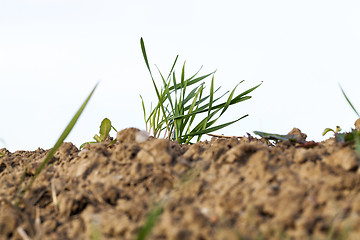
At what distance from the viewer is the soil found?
1156 millimetres

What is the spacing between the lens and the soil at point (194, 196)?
116 centimetres

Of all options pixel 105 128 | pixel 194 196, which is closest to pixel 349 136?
pixel 194 196

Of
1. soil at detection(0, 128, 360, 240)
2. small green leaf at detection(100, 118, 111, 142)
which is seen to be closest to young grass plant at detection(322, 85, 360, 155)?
soil at detection(0, 128, 360, 240)

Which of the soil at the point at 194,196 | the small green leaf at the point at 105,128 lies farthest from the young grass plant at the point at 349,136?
the small green leaf at the point at 105,128

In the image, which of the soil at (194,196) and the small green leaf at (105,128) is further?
the small green leaf at (105,128)

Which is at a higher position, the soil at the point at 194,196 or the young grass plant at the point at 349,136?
the young grass plant at the point at 349,136

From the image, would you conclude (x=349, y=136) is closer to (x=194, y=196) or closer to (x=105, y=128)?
(x=194, y=196)

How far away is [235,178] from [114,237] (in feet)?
1.54

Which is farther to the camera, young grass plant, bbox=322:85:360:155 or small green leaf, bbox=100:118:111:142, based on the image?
small green leaf, bbox=100:118:111:142

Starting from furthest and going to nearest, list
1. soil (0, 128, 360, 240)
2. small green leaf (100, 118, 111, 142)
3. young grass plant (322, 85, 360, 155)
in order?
small green leaf (100, 118, 111, 142), young grass plant (322, 85, 360, 155), soil (0, 128, 360, 240)

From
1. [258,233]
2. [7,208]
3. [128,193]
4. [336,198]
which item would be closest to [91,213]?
[128,193]

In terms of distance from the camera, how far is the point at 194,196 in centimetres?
134

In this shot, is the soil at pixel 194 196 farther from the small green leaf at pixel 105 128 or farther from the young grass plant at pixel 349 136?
the small green leaf at pixel 105 128

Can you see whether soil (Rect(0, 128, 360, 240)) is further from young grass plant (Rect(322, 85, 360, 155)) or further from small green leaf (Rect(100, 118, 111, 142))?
small green leaf (Rect(100, 118, 111, 142))
